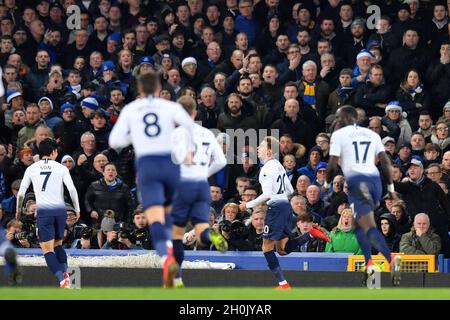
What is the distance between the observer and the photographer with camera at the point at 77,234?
2236 cm

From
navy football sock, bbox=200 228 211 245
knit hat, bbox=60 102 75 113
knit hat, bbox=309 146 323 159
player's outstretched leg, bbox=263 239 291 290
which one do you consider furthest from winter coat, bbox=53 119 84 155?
navy football sock, bbox=200 228 211 245

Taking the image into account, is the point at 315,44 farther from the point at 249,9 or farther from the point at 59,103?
A: the point at 59,103

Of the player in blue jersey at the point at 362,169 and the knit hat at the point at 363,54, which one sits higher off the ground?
the knit hat at the point at 363,54

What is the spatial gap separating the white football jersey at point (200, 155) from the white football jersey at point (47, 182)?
4028 mm

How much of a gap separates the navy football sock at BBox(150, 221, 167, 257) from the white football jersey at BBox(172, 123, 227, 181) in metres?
1.33

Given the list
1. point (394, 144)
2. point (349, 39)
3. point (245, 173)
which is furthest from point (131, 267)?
point (349, 39)

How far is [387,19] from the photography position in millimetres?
24938

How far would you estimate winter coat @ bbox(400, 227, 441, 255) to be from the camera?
67.5ft

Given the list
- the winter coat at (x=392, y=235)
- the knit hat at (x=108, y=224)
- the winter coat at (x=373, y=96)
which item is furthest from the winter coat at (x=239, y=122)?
the winter coat at (x=392, y=235)

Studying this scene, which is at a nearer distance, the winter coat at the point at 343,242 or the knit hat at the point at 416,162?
the winter coat at the point at 343,242

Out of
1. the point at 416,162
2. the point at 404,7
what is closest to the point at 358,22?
the point at 404,7

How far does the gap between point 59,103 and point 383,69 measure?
6.05 meters

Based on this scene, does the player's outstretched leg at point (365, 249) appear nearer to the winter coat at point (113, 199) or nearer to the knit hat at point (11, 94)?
the winter coat at point (113, 199)

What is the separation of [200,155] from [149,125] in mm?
1910
